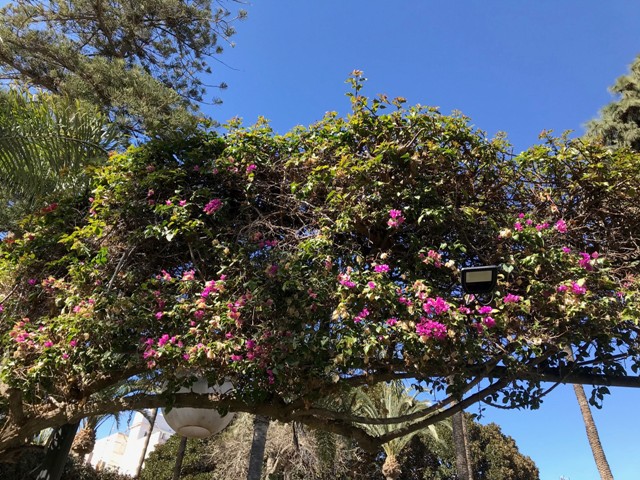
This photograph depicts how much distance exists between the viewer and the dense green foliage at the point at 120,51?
7055mm

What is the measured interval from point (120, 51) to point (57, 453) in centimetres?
676

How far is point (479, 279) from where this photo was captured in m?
2.80

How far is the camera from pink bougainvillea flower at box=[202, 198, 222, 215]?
3566 millimetres

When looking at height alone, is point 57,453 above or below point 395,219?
below

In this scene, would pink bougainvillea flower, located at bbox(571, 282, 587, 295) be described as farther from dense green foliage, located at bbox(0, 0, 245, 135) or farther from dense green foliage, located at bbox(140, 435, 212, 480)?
dense green foliage, located at bbox(140, 435, 212, 480)

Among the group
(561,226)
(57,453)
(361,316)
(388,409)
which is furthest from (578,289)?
(388,409)

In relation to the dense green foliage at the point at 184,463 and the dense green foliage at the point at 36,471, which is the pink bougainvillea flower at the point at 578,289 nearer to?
the dense green foliage at the point at 36,471

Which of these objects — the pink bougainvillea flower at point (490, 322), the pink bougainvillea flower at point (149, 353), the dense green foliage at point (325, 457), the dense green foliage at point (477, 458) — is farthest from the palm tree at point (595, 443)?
the pink bougainvillea flower at point (149, 353)

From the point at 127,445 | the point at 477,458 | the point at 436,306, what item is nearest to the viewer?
the point at 436,306

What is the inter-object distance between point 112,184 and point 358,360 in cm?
246

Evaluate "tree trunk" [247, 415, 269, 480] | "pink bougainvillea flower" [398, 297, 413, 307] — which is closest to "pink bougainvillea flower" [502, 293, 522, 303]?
"pink bougainvillea flower" [398, 297, 413, 307]

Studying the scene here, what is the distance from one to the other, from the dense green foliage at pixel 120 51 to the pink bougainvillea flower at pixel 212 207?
3080mm

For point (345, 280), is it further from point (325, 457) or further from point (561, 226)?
point (325, 457)

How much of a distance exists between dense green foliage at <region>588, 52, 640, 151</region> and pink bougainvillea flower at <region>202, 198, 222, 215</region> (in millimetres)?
9359
